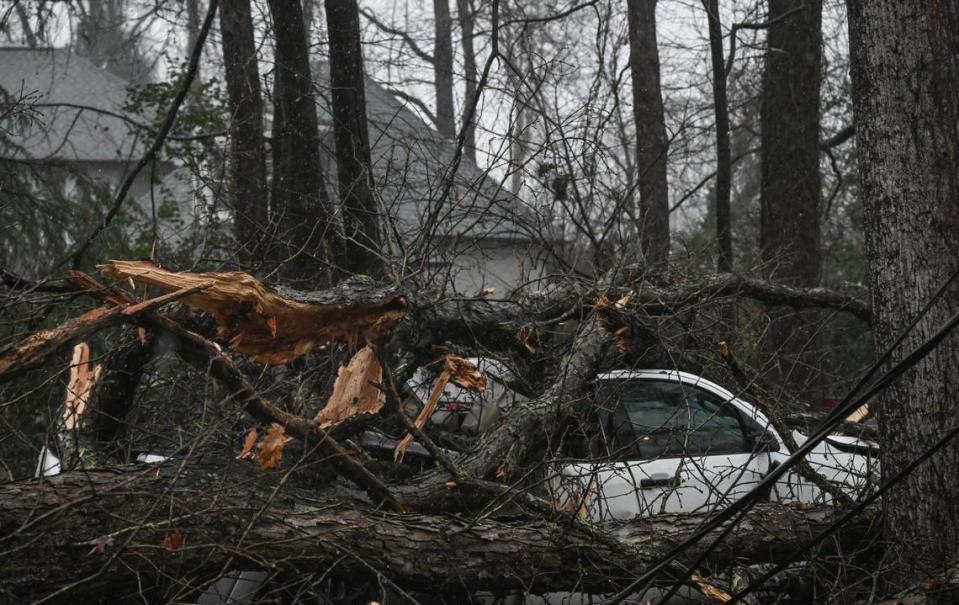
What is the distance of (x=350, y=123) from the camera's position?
352 inches

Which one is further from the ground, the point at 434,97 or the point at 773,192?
the point at 434,97

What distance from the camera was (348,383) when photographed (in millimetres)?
5199

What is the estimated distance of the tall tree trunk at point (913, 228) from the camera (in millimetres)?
4801

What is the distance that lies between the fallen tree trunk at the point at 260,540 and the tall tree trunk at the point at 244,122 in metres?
5.06

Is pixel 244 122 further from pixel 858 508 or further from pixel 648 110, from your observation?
pixel 858 508

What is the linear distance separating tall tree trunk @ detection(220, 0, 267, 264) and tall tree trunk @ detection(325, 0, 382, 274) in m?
0.97

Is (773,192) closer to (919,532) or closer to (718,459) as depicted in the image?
(718,459)

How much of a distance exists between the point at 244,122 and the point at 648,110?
5.14 m

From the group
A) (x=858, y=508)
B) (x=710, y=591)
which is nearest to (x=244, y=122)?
(x=710, y=591)

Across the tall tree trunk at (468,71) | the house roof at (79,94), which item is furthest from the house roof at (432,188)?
the house roof at (79,94)

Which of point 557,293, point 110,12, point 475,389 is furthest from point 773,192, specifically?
point 110,12

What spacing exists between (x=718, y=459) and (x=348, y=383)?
2452 mm

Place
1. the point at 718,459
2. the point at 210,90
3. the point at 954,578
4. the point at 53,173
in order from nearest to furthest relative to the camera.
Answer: the point at 954,578, the point at 718,459, the point at 53,173, the point at 210,90

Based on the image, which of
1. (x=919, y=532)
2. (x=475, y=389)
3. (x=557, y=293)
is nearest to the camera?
(x=919, y=532)
